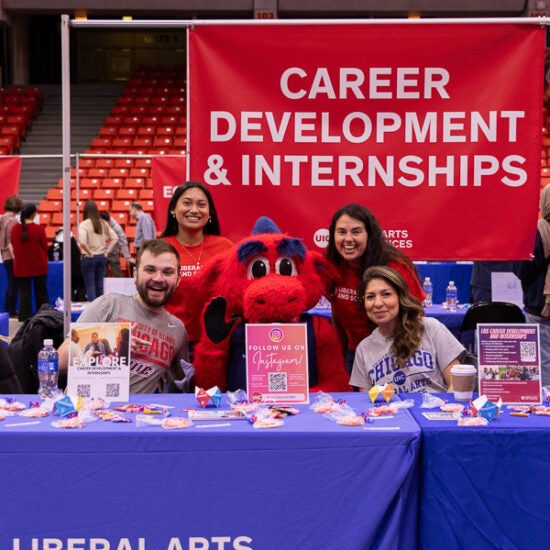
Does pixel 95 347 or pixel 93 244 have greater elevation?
pixel 93 244

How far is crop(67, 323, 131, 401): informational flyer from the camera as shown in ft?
7.90

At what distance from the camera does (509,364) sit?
240cm

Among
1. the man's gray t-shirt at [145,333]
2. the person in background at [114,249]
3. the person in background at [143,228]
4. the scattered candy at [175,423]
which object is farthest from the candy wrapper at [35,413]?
the person in background at [143,228]

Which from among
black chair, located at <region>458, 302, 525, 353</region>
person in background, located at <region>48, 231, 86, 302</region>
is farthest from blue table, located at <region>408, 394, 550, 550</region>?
person in background, located at <region>48, 231, 86, 302</region>

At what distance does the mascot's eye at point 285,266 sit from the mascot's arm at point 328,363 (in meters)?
0.20

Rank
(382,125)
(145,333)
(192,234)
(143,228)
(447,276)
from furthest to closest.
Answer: (143,228), (447,276), (192,234), (382,125), (145,333)

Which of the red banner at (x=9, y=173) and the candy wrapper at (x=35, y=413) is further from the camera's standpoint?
the red banner at (x=9, y=173)

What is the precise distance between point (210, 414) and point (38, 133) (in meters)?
16.1

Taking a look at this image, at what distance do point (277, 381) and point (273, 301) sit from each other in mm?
352

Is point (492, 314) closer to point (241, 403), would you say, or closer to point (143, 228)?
point (241, 403)

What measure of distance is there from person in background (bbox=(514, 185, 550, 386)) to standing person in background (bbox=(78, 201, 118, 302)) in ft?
19.4

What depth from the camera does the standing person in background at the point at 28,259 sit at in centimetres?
850

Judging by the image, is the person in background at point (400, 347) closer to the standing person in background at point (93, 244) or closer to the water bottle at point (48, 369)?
the water bottle at point (48, 369)

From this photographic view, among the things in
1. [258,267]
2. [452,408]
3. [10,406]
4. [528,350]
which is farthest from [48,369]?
[528,350]
